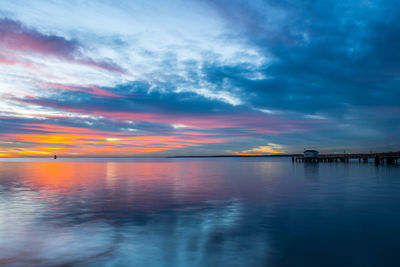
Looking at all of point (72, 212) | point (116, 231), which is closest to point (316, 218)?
point (116, 231)

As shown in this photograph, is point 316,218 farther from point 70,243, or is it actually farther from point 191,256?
point 70,243

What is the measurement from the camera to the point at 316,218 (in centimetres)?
1741

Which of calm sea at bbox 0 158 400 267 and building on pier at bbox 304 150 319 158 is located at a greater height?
building on pier at bbox 304 150 319 158

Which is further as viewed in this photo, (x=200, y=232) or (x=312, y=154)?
(x=312, y=154)

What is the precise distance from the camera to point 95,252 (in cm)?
1123

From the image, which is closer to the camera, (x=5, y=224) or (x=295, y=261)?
(x=295, y=261)

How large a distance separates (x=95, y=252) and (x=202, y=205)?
11.6 m

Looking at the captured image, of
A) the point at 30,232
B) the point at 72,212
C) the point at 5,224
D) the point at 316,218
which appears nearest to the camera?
the point at 30,232

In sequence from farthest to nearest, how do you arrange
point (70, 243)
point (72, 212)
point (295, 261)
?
point (72, 212), point (70, 243), point (295, 261)

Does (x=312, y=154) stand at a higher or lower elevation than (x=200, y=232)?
higher

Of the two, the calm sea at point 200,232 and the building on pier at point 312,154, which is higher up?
the building on pier at point 312,154

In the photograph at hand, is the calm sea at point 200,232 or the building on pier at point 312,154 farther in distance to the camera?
the building on pier at point 312,154

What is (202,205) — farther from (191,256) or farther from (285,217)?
(191,256)

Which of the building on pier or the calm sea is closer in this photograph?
the calm sea
